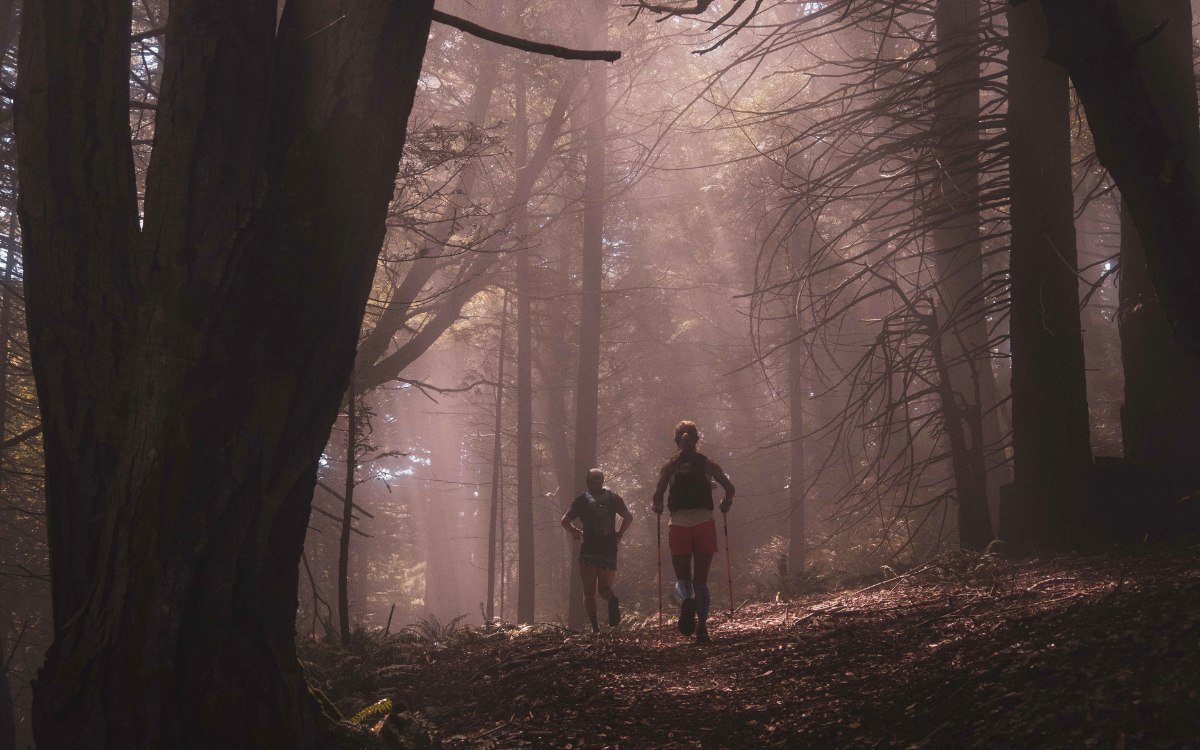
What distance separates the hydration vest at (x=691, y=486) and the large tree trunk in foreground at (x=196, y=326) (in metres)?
4.77

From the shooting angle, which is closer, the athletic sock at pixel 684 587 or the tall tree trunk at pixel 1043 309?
the tall tree trunk at pixel 1043 309

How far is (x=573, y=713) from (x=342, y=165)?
2.83 meters

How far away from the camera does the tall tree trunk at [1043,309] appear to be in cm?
559

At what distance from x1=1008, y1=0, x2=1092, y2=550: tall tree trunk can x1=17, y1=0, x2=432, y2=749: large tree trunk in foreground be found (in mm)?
5266

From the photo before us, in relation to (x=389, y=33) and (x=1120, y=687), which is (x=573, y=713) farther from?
(x=389, y=33)

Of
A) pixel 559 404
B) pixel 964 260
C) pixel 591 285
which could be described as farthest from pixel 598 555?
pixel 559 404

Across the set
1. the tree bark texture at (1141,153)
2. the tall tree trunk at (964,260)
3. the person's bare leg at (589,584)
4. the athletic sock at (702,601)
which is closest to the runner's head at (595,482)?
the person's bare leg at (589,584)

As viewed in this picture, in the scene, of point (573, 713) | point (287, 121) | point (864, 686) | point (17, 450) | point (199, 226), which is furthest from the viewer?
point (17, 450)

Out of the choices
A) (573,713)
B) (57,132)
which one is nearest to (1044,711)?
(573,713)

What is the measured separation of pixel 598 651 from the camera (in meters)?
5.55

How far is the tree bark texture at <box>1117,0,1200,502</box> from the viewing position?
5.01m

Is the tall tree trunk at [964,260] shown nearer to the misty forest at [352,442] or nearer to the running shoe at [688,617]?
the misty forest at [352,442]

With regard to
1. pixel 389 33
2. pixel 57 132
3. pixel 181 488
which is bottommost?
pixel 181 488

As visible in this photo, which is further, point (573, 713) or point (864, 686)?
point (573, 713)
